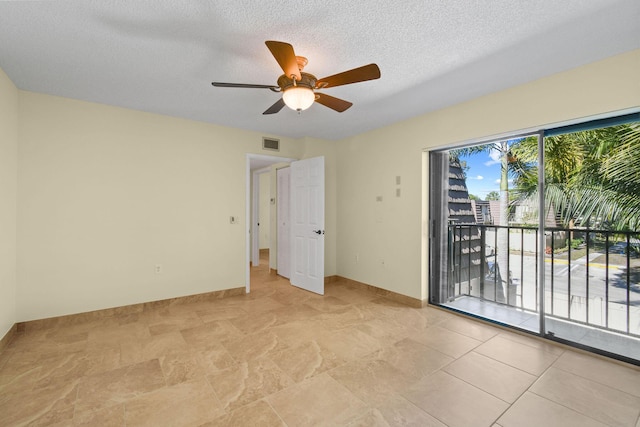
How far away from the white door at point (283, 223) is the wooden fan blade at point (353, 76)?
10.7ft

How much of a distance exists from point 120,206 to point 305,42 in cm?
300

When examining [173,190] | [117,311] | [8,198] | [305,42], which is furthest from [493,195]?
[8,198]

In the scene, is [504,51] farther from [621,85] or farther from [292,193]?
[292,193]

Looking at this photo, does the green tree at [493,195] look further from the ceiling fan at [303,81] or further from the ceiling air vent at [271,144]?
the ceiling air vent at [271,144]

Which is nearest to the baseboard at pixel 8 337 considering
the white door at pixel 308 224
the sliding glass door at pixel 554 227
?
the white door at pixel 308 224

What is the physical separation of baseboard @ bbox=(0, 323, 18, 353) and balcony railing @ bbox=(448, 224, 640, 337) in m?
5.22

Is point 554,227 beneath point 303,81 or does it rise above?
beneath

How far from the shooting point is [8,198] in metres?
2.82

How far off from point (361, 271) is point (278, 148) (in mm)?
2483

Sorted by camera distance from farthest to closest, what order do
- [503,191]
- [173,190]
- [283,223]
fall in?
[283,223], [173,190], [503,191]

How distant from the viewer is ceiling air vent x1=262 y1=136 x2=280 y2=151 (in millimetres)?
4723

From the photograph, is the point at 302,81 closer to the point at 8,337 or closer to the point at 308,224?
the point at 308,224

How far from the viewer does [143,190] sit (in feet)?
12.2

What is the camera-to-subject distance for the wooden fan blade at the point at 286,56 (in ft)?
5.71
